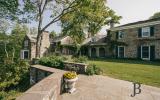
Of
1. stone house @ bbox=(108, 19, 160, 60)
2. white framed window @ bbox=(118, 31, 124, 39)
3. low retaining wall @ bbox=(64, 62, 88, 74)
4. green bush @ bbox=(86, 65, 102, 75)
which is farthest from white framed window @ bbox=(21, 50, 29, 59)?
green bush @ bbox=(86, 65, 102, 75)

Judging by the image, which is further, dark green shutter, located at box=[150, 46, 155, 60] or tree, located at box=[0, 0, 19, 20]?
dark green shutter, located at box=[150, 46, 155, 60]

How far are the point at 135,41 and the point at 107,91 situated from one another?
2194 centimetres

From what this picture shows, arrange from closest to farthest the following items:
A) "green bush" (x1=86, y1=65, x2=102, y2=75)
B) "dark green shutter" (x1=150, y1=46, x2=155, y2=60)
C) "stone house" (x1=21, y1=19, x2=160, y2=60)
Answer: "green bush" (x1=86, y1=65, x2=102, y2=75) → "dark green shutter" (x1=150, y1=46, x2=155, y2=60) → "stone house" (x1=21, y1=19, x2=160, y2=60)

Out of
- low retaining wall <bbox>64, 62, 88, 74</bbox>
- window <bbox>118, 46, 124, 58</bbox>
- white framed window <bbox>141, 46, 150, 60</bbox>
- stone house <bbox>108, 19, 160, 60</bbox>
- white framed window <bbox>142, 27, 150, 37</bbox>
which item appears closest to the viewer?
low retaining wall <bbox>64, 62, 88, 74</bbox>

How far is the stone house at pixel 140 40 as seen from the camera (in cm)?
2775

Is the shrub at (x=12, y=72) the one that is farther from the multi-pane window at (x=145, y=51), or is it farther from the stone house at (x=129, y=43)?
the stone house at (x=129, y=43)

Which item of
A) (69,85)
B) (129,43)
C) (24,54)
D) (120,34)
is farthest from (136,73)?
(24,54)

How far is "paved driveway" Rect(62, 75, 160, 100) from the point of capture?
918cm

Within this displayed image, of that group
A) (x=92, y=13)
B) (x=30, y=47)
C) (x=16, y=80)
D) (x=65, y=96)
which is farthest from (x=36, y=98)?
(x=30, y=47)

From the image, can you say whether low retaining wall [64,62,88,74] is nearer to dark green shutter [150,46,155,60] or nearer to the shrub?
the shrub

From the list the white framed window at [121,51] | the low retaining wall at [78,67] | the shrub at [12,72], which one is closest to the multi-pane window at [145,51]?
the white framed window at [121,51]

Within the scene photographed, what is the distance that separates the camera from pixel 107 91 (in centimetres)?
1000

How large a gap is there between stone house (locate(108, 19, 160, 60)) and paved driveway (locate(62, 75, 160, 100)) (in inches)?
705

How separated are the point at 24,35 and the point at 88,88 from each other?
37.1 m
